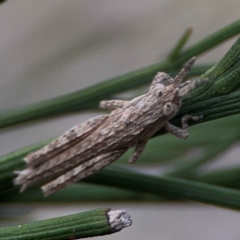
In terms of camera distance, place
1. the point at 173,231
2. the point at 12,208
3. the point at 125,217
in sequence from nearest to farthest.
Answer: the point at 125,217 < the point at 12,208 < the point at 173,231

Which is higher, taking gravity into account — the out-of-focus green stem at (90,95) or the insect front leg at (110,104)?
the out-of-focus green stem at (90,95)

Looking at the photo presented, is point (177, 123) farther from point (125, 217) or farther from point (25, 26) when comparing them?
point (25, 26)

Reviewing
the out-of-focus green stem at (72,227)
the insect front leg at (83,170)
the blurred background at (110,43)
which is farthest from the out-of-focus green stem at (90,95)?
the blurred background at (110,43)

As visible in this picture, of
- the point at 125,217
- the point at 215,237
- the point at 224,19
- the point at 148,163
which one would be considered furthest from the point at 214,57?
the point at 125,217

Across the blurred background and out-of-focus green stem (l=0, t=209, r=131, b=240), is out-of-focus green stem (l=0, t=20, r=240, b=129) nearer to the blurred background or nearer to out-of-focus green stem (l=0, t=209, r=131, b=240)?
out-of-focus green stem (l=0, t=209, r=131, b=240)

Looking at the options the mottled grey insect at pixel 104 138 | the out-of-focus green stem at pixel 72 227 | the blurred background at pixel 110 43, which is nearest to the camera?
the out-of-focus green stem at pixel 72 227

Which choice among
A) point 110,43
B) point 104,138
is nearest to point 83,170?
point 104,138

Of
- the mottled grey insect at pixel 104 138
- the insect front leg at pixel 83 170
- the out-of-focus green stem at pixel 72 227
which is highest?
the mottled grey insect at pixel 104 138

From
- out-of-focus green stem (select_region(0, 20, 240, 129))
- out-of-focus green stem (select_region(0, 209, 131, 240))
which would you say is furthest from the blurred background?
out-of-focus green stem (select_region(0, 209, 131, 240))

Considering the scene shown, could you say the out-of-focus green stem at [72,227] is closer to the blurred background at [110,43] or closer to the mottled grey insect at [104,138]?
the mottled grey insect at [104,138]
